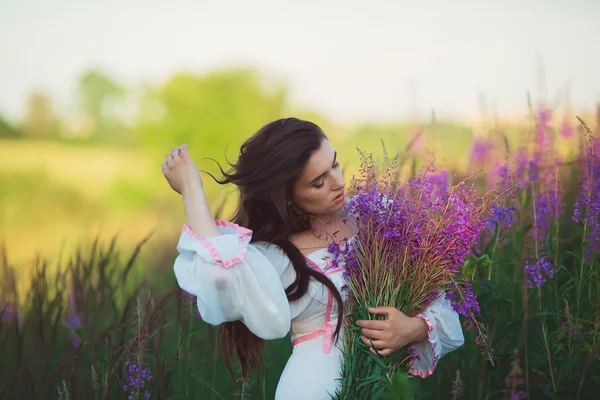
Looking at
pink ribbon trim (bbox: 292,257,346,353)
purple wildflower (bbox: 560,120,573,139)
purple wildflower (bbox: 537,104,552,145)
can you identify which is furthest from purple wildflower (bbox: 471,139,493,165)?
pink ribbon trim (bbox: 292,257,346,353)

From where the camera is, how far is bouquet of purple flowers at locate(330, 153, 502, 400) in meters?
2.27

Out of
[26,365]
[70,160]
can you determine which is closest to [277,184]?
[26,365]

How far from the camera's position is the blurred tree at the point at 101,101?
132 ft

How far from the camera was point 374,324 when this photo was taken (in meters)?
2.24

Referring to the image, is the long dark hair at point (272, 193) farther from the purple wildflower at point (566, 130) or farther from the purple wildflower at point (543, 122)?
the purple wildflower at point (566, 130)

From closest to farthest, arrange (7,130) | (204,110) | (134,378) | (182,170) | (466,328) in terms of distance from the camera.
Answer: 1. (182,170)
2. (466,328)
3. (134,378)
4. (204,110)
5. (7,130)

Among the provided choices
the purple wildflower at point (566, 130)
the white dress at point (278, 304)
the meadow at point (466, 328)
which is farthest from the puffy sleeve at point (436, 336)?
the purple wildflower at point (566, 130)

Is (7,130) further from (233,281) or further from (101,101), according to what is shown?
(233,281)

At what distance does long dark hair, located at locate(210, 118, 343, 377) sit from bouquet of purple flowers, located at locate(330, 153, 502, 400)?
13 centimetres

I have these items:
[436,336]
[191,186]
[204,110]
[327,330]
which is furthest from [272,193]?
[204,110]

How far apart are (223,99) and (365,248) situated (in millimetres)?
36870

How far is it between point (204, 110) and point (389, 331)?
35.8 meters

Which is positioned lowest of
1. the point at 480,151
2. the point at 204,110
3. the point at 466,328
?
the point at 204,110

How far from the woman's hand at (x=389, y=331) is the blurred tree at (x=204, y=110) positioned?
110ft
